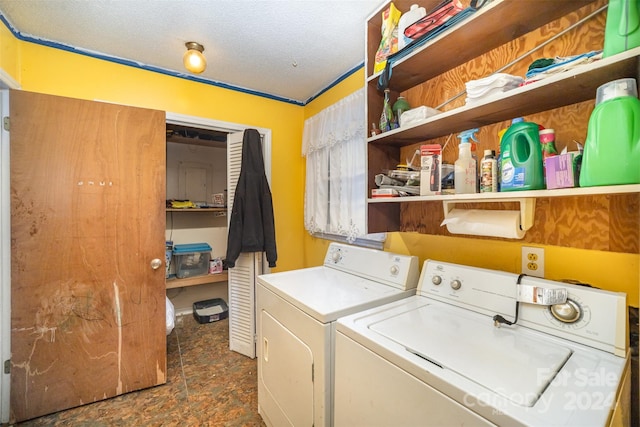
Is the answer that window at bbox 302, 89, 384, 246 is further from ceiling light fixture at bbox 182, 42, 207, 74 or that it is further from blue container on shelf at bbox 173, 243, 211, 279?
blue container on shelf at bbox 173, 243, 211, 279

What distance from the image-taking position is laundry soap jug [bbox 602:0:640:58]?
70 cm

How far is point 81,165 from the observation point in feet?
5.67

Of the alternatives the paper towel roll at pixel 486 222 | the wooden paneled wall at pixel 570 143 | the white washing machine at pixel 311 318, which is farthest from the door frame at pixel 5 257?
the wooden paneled wall at pixel 570 143

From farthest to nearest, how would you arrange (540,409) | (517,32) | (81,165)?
1. (81,165)
2. (517,32)
3. (540,409)

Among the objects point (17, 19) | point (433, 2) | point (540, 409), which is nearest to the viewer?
point (540, 409)

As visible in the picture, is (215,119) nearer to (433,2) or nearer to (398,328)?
(433,2)

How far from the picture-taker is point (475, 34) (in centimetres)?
112

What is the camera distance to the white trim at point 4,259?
61.4 inches

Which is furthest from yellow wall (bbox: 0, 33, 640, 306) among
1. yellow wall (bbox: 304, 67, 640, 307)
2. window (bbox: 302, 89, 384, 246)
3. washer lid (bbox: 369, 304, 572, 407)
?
washer lid (bbox: 369, 304, 572, 407)

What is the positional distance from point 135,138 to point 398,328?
2082 mm

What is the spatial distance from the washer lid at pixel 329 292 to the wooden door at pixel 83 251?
1.06 meters

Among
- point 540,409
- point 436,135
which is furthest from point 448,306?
point 436,135

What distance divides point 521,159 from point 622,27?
1.31ft

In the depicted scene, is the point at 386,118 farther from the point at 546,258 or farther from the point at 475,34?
the point at 546,258
